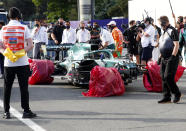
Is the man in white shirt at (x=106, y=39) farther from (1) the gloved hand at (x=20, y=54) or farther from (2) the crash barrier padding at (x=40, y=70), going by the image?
(1) the gloved hand at (x=20, y=54)

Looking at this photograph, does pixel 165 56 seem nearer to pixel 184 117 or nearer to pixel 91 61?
pixel 184 117

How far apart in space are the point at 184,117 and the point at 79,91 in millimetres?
Result: 4226

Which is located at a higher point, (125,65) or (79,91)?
(125,65)

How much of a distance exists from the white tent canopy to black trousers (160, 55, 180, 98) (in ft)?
30.1

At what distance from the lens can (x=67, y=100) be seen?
32.2 feet

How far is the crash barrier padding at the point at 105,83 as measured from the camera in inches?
405

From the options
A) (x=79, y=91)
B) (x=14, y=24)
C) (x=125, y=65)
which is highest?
(x=14, y=24)

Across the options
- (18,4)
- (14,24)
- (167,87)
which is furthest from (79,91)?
(18,4)

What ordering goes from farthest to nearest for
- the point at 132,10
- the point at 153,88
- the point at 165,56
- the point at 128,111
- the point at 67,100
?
the point at 132,10 → the point at 153,88 → the point at 67,100 → the point at 165,56 → the point at 128,111

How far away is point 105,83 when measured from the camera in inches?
404

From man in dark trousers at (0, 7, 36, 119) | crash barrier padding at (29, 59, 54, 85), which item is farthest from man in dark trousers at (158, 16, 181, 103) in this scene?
crash barrier padding at (29, 59, 54, 85)

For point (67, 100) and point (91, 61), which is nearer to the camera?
point (67, 100)

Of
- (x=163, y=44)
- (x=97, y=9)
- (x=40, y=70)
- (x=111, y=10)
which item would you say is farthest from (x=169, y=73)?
(x=97, y=9)

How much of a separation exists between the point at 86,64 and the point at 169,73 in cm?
315
